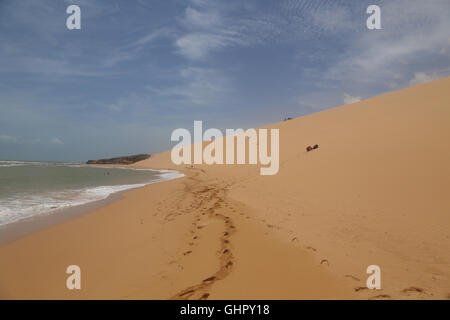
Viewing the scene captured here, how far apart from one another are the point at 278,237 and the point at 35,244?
5.16 m

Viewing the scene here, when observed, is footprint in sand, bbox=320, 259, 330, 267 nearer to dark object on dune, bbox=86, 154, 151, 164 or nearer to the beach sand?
the beach sand

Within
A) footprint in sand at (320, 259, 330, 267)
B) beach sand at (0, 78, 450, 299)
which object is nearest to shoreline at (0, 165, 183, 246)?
beach sand at (0, 78, 450, 299)

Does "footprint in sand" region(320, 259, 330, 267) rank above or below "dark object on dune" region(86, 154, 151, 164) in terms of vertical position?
below

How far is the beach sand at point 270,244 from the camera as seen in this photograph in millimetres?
2506

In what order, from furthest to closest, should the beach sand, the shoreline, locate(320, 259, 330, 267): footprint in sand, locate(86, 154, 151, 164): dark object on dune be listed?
locate(86, 154, 151, 164): dark object on dune
the shoreline
locate(320, 259, 330, 267): footprint in sand
the beach sand

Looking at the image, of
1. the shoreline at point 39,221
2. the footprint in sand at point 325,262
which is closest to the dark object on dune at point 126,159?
the shoreline at point 39,221

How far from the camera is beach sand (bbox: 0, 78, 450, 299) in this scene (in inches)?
98.7

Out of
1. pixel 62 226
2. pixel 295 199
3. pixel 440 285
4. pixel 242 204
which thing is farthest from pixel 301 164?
pixel 62 226

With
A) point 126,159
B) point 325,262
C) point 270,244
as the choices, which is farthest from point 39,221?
point 126,159

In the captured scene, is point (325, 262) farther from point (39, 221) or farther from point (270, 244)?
point (39, 221)

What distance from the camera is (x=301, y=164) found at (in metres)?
10.5

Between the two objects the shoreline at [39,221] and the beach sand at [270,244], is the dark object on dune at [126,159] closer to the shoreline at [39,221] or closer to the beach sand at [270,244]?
the shoreline at [39,221]

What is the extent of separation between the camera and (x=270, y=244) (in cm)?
359

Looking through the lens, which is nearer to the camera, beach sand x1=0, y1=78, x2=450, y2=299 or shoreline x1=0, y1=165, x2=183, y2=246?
beach sand x1=0, y1=78, x2=450, y2=299
